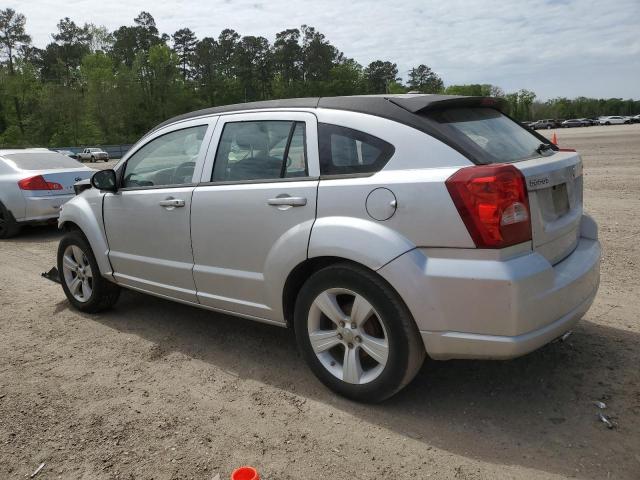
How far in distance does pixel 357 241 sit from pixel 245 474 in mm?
1283

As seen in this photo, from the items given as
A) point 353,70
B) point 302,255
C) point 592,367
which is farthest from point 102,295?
point 353,70

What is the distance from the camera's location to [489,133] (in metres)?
3.20

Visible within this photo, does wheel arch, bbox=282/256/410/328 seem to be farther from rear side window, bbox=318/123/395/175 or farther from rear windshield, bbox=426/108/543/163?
rear windshield, bbox=426/108/543/163

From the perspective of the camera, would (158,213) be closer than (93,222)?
Yes

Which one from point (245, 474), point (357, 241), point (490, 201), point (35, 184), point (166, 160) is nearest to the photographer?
point (245, 474)

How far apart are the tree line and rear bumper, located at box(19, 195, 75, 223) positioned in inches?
1886

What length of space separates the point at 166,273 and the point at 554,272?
275cm

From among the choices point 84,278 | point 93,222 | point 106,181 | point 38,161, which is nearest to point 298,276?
point 106,181

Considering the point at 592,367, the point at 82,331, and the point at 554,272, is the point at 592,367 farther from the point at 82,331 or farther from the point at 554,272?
the point at 82,331

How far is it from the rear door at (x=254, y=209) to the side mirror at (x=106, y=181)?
3.52 ft

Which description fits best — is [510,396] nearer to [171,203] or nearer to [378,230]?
[378,230]

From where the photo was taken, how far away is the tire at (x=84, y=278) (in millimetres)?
4992

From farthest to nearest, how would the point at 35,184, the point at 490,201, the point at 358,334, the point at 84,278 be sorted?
the point at 35,184, the point at 84,278, the point at 358,334, the point at 490,201

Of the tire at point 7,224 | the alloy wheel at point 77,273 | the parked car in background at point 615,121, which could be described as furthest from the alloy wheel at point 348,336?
the parked car in background at point 615,121
